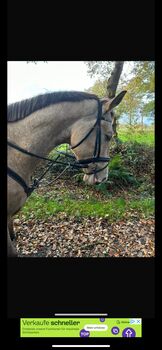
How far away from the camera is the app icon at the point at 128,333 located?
178 centimetres

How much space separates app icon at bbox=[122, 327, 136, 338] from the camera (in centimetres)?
178

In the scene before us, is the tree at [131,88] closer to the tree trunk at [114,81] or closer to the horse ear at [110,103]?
the tree trunk at [114,81]

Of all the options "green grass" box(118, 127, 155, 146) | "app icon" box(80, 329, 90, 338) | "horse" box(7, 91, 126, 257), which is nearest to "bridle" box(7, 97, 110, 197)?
"horse" box(7, 91, 126, 257)

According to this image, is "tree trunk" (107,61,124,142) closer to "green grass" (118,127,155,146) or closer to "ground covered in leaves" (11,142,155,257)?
"green grass" (118,127,155,146)

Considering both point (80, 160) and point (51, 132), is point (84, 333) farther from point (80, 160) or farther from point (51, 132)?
point (51, 132)

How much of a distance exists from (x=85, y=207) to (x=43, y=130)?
283 cm

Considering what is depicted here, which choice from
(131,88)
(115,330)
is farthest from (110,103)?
(131,88)

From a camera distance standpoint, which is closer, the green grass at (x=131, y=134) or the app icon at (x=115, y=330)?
the app icon at (x=115, y=330)

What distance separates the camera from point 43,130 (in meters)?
2.27

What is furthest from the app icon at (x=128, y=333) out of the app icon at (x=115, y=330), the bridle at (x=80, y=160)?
the bridle at (x=80, y=160)

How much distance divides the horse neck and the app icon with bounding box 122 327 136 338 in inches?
61.3

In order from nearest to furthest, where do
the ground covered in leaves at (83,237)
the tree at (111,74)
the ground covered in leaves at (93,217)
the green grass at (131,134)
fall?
the ground covered in leaves at (83,237), the ground covered in leaves at (93,217), the tree at (111,74), the green grass at (131,134)

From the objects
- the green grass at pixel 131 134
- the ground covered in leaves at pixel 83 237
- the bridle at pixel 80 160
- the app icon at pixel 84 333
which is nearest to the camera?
the app icon at pixel 84 333

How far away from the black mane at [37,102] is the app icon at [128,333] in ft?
6.65
